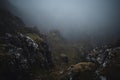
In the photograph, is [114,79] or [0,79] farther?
[0,79]

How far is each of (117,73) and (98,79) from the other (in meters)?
21.7

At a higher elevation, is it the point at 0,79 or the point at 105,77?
the point at 0,79

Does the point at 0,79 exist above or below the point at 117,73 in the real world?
above

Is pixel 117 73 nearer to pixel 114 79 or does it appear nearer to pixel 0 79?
pixel 114 79

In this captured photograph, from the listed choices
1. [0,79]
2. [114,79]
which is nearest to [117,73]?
[114,79]

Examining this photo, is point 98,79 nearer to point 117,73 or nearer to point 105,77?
point 105,77

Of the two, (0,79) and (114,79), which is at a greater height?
(0,79)

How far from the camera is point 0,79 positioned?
199 metres

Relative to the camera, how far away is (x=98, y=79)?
7751 inches

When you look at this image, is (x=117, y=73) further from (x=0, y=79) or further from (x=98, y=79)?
(x=0, y=79)

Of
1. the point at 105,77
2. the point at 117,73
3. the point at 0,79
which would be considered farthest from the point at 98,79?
the point at 0,79

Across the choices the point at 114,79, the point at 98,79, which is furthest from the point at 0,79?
the point at 114,79

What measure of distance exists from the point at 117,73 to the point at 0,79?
→ 427 ft

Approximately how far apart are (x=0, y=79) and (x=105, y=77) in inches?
4600
